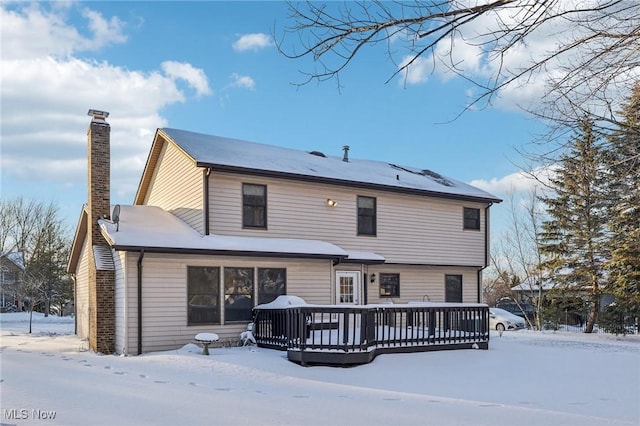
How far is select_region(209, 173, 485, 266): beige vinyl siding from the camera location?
616 inches

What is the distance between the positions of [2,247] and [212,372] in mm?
36241

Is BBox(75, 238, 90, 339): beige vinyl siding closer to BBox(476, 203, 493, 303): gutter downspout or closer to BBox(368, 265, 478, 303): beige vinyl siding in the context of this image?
BBox(368, 265, 478, 303): beige vinyl siding

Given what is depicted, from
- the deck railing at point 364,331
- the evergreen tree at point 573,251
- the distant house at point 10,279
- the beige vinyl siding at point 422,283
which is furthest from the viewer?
the distant house at point 10,279

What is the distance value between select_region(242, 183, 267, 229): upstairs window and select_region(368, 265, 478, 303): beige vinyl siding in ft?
14.4

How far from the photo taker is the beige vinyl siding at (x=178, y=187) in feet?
51.3

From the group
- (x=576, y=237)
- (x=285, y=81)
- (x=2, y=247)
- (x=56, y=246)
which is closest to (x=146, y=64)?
(x=285, y=81)

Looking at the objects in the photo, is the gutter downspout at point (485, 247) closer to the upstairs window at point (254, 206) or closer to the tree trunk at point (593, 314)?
the tree trunk at point (593, 314)

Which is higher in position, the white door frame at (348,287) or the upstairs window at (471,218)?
the upstairs window at (471,218)

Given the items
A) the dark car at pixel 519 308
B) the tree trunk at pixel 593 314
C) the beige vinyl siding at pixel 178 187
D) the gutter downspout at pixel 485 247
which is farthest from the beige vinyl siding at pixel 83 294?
the dark car at pixel 519 308

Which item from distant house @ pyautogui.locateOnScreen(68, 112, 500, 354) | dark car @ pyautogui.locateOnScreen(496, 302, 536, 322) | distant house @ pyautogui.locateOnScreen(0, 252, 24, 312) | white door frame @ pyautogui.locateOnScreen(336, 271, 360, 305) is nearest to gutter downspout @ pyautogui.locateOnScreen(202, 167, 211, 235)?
distant house @ pyautogui.locateOnScreen(68, 112, 500, 354)

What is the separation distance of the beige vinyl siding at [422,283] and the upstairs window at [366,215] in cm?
122

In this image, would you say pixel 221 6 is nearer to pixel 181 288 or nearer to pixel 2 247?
pixel 181 288

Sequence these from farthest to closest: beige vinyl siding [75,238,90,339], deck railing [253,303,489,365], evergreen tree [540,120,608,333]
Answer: evergreen tree [540,120,608,333] → beige vinyl siding [75,238,90,339] → deck railing [253,303,489,365]

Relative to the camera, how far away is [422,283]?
20.2 metres
